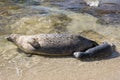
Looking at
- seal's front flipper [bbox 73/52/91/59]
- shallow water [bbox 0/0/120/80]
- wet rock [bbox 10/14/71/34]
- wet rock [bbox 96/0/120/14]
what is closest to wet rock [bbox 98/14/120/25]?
shallow water [bbox 0/0/120/80]

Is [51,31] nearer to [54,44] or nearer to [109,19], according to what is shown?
[54,44]

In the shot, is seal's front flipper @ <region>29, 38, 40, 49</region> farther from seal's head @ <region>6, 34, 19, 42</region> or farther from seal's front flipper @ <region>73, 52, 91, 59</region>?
seal's front flipper @ <region>73, 52, 91, 59</region>

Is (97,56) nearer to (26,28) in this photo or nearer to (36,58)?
→ (36,58)

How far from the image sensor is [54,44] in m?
6.95

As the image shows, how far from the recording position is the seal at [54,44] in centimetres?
688

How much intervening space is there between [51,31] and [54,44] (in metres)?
1.45

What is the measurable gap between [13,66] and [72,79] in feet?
4.27

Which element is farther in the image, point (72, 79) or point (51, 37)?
point (51, 37)

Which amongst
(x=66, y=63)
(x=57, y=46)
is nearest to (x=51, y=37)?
(x=57, y=46)

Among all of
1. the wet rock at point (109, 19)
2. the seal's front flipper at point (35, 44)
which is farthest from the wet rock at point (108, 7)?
the seal's front flipper at point (35, 44)

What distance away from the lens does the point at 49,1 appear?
12.4m

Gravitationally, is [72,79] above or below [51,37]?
below

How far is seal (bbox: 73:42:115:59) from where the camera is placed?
6.72 metres

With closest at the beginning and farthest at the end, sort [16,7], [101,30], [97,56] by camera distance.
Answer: [97,56], [101,30], [16,7]
